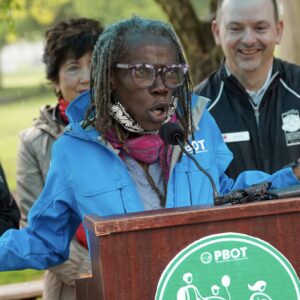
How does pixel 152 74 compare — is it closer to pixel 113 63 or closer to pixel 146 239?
pixel 113 63

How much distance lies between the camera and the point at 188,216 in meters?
2.52

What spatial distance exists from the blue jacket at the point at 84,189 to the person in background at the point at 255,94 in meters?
1.25

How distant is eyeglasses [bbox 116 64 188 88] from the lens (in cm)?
311

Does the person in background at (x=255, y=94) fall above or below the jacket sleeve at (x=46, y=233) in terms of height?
above

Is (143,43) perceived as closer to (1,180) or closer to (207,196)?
(207,196)

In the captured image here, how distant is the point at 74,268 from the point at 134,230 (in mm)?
2198

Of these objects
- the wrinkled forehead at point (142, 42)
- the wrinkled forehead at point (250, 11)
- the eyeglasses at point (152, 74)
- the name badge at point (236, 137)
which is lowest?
the name badge at point (236, 137)

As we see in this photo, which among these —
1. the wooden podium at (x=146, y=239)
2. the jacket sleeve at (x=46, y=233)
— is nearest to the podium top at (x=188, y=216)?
the wooden podium at (x=146, y=239)

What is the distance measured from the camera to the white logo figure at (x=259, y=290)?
2.54 metres

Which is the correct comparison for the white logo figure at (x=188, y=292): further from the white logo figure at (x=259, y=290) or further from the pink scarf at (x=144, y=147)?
the pink scarf at (x=144, y=147)

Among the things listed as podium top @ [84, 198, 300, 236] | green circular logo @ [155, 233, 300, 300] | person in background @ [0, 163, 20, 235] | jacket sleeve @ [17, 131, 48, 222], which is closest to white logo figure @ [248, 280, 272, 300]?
green circular logo @ [155, 233, 300, 300]

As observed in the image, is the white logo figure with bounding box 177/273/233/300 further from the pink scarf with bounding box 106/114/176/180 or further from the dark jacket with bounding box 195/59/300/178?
the dark jacket with bounding box 195/59/300/178

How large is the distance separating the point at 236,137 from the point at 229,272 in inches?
82.7

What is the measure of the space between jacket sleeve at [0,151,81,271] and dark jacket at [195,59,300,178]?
1435 millimetres
